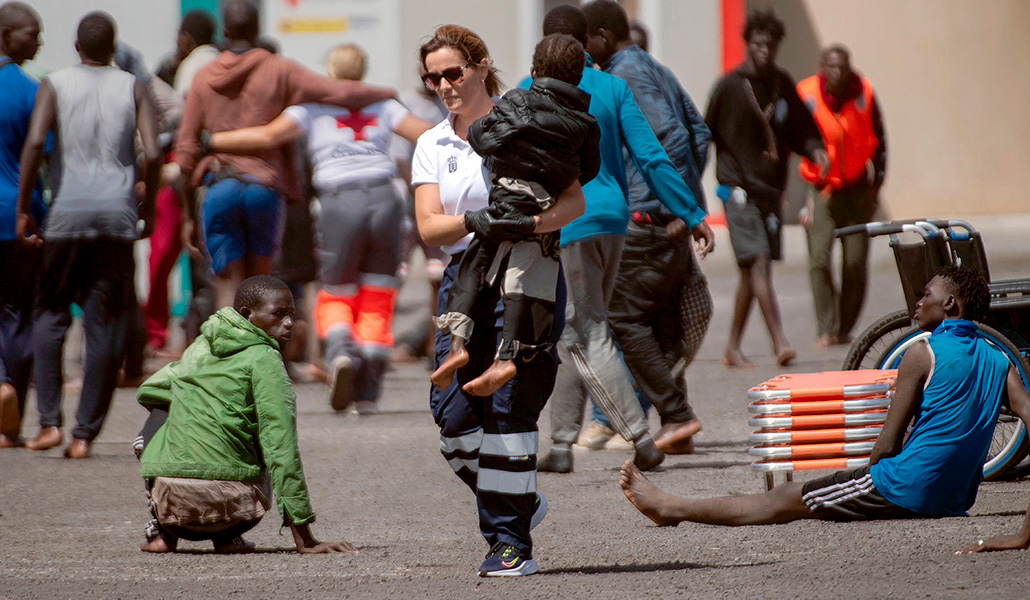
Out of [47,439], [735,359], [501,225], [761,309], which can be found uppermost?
[501,225]

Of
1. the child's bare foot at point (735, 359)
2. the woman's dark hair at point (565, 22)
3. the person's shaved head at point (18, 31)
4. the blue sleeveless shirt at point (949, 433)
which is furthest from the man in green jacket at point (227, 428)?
the child's bare foot at point (735, 359)

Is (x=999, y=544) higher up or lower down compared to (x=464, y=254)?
lower down

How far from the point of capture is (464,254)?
495cm

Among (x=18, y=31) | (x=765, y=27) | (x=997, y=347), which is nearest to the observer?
(x=997, y=347)

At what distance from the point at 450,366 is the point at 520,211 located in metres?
0.52

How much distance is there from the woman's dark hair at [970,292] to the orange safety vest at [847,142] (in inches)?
229

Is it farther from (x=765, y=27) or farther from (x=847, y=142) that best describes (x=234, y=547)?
(x=847, y=142)

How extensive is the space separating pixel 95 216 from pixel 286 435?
9.85ft

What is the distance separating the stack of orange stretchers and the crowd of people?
0.55 metres

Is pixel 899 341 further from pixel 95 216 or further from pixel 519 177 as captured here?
pixel 95 216

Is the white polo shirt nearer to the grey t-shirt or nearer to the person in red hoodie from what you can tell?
the grey t-shirt

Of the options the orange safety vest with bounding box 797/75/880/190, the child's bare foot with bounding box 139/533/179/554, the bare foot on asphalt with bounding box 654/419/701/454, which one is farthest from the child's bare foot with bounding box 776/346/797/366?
the child's bare foot with bounding box 139/533/179/554

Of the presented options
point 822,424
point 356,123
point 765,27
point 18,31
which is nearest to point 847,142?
point 765,27

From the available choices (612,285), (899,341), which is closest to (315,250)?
(612,285)
